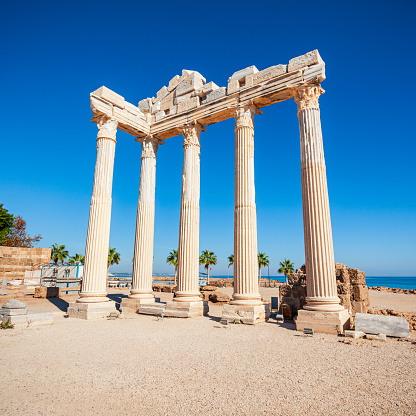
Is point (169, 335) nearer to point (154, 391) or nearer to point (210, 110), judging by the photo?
point (154, 391)

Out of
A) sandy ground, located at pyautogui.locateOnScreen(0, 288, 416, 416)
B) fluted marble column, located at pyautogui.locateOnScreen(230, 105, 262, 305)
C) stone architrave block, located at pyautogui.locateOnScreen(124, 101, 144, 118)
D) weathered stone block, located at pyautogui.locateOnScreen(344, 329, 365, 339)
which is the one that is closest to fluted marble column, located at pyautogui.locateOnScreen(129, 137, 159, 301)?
stone architrave block, located at pyautogui.locateOnScreen(124, 101, 144, 118)

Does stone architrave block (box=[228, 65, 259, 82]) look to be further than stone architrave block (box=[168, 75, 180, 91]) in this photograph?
No

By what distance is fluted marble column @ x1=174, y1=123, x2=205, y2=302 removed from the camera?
49.5 feet

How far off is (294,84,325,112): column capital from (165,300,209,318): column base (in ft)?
35.2

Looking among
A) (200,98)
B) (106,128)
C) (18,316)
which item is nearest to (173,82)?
(200,98)

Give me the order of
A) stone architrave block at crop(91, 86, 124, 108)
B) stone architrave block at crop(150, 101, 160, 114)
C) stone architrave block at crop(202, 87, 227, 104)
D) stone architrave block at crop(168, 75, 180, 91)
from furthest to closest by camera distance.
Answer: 1. stone architrave block at crop(150, 101, 160, 114)
2. stone architrave block at crop(168, 75, 180, 91)
3. stone architrave block at crop(91, 86, 124, 108)
4. stone architrave block at crop(202, 87, 227, 104)

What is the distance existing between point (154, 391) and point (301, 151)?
1092 cm

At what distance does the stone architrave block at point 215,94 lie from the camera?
52.8 ft

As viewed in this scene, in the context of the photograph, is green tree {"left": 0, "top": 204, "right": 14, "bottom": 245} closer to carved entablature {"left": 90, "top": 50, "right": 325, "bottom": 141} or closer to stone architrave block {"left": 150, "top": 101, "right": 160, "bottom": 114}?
carved entablature {"left": 90, "top": 50, "right": 325, "bottom": 141}

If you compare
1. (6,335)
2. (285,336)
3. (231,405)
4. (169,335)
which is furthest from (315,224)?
(6,335)

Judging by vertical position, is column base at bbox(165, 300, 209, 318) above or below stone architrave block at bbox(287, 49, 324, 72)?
below

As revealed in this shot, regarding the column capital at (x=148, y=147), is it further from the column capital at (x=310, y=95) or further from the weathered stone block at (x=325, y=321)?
the weathered stone block at (x=325, y=321)

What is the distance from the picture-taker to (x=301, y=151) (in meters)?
12.8

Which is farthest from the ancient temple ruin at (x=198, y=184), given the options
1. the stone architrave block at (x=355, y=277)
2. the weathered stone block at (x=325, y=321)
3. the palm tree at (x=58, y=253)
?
the palm tree at (x=58, y=253)
